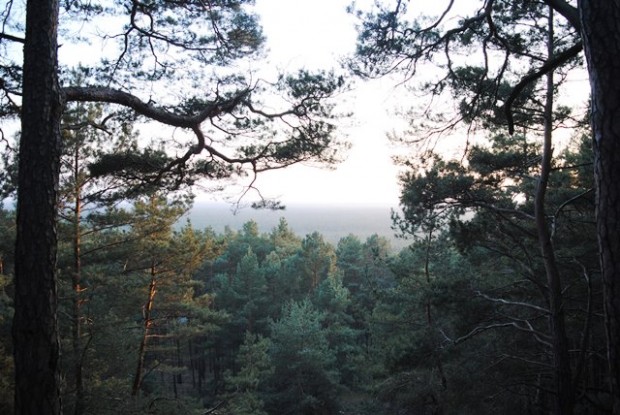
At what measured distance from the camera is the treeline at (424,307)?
568cm

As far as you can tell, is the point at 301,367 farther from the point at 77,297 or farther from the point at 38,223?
the point at 38,223

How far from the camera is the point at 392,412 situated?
10.6 m

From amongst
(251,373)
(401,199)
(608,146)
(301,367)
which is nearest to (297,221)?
(301,367)

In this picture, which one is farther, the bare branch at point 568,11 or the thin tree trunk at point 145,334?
the thin tree trunk at point 145,334

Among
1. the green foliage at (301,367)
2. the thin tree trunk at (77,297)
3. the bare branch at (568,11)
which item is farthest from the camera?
the green foliage at (301,367)

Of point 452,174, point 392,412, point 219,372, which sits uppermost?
point 452,174

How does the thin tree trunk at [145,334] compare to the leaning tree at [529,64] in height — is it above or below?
below

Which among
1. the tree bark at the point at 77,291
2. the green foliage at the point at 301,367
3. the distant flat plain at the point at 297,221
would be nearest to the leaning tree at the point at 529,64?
the distant flat plain at the point at 297,221

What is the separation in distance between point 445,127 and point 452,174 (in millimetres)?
973

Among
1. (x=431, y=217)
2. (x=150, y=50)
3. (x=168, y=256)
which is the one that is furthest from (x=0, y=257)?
(x=431, y=217)

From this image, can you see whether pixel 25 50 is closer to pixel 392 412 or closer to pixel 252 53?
pixel 252 53

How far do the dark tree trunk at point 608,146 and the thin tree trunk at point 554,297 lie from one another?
3.02 meters

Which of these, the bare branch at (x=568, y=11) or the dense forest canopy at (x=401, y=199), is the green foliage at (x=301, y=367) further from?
the bare branch at (x=568, y=11)

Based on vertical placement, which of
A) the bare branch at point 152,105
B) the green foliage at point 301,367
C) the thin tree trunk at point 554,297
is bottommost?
the green foliage at point 301,367
